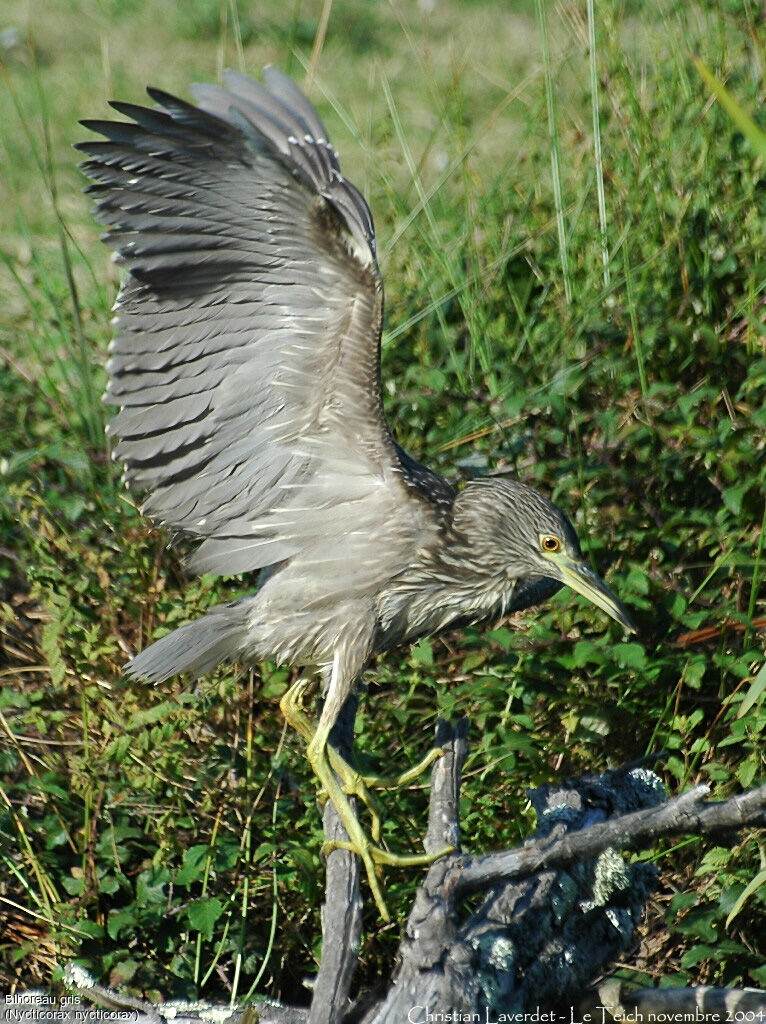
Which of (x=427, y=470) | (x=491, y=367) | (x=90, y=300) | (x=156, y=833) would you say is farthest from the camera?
(x=90, y=300)

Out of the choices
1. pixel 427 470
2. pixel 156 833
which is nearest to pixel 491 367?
pixel 427 470

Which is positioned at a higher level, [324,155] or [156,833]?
[324,155]

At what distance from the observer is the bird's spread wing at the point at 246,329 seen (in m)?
2.83

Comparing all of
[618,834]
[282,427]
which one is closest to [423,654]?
[282,427]

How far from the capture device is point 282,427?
3.20 metres

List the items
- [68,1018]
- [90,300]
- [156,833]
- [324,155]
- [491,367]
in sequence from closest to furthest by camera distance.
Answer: [68,1018]
[324,155]
[156,833]
[491,367]
[90,300]

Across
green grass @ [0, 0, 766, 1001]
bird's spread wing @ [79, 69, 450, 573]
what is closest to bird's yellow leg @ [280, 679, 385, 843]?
green grass @ [0, 0, 766, 1001]

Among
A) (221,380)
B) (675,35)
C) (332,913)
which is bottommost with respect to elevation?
(332,913)

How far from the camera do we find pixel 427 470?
3340 millimetres

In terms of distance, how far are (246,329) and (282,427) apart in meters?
0.27

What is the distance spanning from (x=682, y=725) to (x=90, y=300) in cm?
292

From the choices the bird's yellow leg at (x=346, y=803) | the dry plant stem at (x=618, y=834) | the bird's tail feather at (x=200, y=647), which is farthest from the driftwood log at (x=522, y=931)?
the bird's tail feather at (x=200, y=647)

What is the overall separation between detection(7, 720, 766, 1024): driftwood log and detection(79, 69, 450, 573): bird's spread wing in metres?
0.78

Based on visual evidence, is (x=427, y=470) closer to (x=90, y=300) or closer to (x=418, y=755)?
(x=418, y=755)
